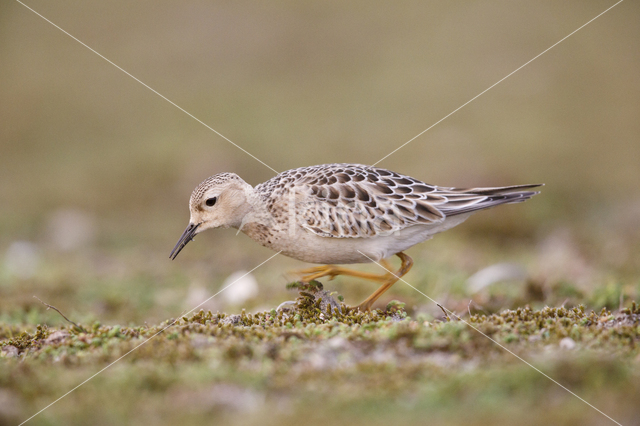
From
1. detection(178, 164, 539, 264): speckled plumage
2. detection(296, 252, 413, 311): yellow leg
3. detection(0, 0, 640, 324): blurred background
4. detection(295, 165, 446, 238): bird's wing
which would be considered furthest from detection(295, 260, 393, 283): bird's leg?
detection(0, 0, 640, 324): blurred background

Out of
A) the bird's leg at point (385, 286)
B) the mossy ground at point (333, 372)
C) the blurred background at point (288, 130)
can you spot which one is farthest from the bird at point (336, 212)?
the blurred background at point (288, 130)

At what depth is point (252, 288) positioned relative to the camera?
8.77 meters

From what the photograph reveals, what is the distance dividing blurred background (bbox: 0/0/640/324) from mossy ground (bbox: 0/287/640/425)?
3322 millimetres

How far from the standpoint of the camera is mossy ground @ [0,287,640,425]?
3.66 metres

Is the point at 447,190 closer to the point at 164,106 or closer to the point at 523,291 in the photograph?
the point at 523,291

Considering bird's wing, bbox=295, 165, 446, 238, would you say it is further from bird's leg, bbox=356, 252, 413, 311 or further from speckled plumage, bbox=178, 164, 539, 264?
bird's leg, bbox=356, 252, 413, 311

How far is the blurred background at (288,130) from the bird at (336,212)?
2.16 meters

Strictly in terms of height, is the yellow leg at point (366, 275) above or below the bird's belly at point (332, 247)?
below

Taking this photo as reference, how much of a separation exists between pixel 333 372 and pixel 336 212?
2460 mm

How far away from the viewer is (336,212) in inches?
252

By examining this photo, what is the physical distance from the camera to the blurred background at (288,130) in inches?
436

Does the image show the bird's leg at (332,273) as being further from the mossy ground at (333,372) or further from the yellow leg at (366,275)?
the mossy ground at (333,372)

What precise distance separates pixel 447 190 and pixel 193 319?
3.42 metres

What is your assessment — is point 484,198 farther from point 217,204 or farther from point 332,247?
point 217,204
